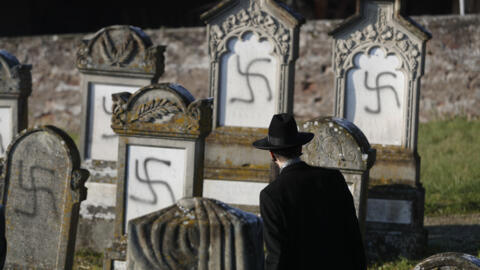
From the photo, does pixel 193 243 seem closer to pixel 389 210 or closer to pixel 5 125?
pixel 389 210

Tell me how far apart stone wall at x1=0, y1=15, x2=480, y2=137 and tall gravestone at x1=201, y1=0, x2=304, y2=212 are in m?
6.16

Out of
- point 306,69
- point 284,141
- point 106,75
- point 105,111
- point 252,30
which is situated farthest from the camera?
point 306,69

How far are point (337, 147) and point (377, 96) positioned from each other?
2030 millimetres

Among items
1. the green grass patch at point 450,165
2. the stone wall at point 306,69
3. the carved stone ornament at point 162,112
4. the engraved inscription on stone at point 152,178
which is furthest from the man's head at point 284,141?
the stone wall at point 306,69

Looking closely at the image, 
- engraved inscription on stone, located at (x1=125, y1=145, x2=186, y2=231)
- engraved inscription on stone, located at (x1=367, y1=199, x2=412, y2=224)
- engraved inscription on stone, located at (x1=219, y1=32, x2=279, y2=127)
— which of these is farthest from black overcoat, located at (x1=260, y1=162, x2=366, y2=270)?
engraved inscription on stone, located at (x1=219, y1=32, x2=279, y2=127)

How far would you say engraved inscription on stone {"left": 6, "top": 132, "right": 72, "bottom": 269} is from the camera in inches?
283

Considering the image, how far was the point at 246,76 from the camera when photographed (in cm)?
1001

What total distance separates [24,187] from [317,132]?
2.52 meters

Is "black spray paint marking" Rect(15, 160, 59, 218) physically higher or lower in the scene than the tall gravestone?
lower

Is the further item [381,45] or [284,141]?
[381,45]

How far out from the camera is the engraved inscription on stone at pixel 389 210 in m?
9.05

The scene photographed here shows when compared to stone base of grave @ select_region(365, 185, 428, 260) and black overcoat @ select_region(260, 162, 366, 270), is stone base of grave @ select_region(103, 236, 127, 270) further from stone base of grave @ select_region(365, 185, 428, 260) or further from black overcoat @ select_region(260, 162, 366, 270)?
black overcoat @ select_region(260, 162, 366, 270)

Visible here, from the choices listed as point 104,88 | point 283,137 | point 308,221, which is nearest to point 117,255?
point 104,88

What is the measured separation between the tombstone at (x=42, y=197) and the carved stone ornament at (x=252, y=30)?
127 inches
